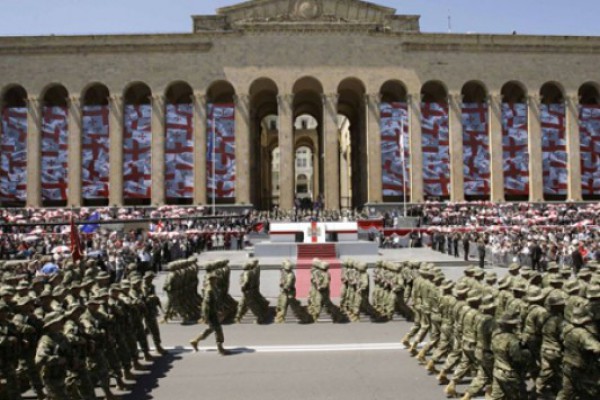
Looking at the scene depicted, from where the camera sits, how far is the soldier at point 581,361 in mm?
7840

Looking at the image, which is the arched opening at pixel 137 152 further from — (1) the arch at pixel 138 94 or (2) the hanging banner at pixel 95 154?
(1) the arch at pixel 138 94

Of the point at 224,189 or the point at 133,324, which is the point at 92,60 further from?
the point at 133,324

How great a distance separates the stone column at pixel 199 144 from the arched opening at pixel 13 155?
13.3 meters

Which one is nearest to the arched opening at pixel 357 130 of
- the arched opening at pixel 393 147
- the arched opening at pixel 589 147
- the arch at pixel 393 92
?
the arched opening at pixel 393 147

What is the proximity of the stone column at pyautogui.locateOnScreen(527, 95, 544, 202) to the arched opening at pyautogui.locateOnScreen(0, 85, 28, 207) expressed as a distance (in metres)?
39.5

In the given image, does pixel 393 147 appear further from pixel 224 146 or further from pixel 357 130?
pixel 224 146

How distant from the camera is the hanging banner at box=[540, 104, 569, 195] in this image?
1844 inches

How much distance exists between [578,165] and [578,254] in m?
26.6

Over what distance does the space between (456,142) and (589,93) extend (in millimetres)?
14935

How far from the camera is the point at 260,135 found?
62.1m

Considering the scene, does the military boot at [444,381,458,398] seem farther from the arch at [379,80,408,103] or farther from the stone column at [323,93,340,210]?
the arch at [379,80,408,103]

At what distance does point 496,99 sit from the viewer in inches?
1817

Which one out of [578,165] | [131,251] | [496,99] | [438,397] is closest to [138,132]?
[131,251]

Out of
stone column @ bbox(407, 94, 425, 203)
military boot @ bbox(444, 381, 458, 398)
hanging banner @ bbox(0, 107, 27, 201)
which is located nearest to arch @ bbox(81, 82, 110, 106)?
hanging banner @ bbox(0, 107, 27, 201)
